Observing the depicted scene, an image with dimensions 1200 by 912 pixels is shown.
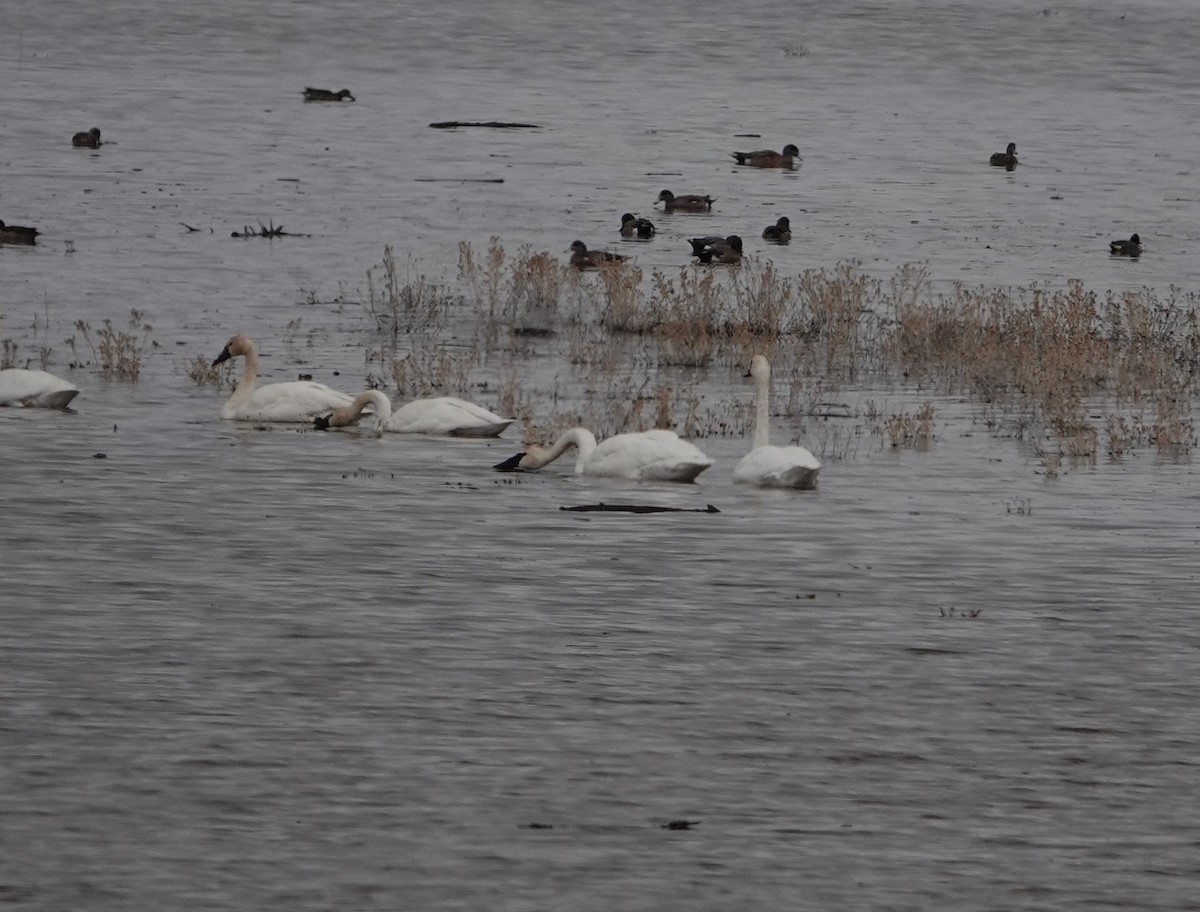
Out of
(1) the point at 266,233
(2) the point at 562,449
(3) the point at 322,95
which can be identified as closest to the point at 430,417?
(2) the point at 562,449

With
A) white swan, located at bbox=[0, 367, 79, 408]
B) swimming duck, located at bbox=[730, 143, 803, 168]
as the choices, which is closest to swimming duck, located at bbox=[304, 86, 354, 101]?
swimming duck, located at bbox=[730, 143, 803, 168]

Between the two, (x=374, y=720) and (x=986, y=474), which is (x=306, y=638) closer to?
(x=374, y=720)

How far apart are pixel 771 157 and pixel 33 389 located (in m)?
27.2

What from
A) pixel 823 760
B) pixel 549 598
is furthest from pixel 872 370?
pixel 823 760

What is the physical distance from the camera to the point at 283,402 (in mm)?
18266

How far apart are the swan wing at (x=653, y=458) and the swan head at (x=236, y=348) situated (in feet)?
15.3

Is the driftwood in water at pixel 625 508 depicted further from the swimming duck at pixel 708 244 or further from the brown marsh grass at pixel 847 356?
the swimming duck at pixel 708 244

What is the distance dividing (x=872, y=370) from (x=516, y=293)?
4215 mm

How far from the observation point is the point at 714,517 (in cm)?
1471

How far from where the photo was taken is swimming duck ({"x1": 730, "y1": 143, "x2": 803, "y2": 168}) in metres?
44.0

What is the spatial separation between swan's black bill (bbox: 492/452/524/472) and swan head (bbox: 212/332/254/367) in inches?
155

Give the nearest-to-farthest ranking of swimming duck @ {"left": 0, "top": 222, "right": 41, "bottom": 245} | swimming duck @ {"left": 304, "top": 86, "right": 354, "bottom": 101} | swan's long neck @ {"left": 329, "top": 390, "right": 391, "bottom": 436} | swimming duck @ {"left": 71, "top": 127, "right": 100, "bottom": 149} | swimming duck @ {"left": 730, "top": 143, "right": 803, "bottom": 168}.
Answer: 1. swan's long neck @ {"left": 329, "top": 390, "right": 391, "bottom": 436}
2. swimming duck @ {"left": 0, "top": 222, "right": 41, "bottom": 245}
3. swimming duck @ {"left": 71, "top": 127, "right": 100, "bottom": 149}
4. swimming duck @ {"left": 730, "top": 143, "right": 803, "bottom": 168}
5. swimming duck @ {"left": 304, "top": 86, "right": 354, "bottom": 101}

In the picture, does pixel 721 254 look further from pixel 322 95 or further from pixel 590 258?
pixel 322 95

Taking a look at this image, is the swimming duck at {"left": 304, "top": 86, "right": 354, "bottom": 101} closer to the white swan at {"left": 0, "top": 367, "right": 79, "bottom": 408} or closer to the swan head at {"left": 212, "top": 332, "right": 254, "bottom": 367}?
the swan head at {"left": 212, "top": 332, "right": 254, "bottom": 367}
